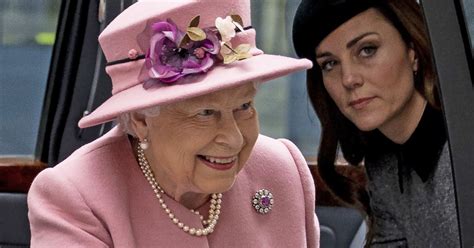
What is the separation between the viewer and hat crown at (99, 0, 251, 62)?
143 centimetres

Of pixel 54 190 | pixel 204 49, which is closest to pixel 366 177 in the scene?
pixel 204 49

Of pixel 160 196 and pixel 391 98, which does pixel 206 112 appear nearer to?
pixel 160 196

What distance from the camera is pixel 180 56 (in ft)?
4.65

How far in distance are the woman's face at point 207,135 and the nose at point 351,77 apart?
15 centimetres

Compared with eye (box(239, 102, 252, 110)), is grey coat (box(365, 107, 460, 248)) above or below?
below

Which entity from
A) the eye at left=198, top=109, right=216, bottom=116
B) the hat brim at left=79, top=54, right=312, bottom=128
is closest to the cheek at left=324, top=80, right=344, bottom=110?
the hat brim at left=79, top=54, right=312, bottom=128

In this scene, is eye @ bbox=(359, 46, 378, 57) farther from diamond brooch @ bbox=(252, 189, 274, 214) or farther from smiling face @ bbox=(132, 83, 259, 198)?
diamond brooch @ bbox=(252, 189, 274, 214)


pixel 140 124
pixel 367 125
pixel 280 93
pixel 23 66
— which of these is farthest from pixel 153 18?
pixel 23 66

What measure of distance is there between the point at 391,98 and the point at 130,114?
40 centimetres

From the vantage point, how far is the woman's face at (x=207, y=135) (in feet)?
4.69

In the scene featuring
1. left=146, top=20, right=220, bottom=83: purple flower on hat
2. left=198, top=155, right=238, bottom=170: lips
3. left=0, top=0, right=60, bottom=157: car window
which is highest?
left=146, top=20, right=220, bottom=83: purple flower on hat

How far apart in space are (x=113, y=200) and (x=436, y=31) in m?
0.58

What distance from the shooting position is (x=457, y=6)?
1217 millimetres

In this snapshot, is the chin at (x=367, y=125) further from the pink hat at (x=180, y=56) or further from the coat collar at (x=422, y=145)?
the pink hat at (x=180, y=56)
